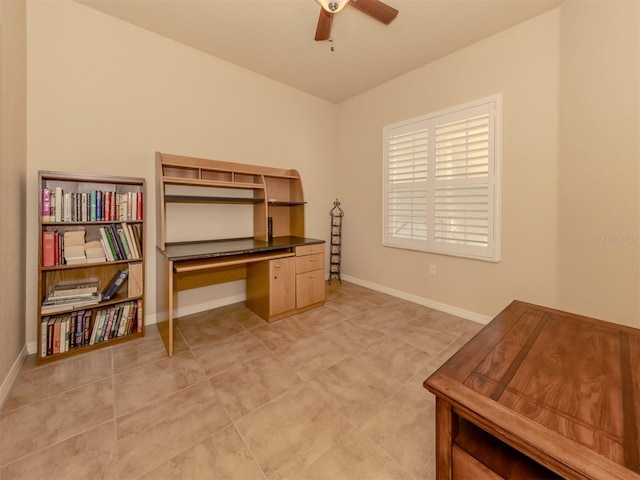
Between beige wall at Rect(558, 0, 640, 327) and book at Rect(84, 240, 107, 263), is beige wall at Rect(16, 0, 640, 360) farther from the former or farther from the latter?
book at Rect(84, 240, 107, 263)

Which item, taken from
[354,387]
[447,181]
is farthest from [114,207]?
[447,181]

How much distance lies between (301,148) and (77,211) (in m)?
2.60

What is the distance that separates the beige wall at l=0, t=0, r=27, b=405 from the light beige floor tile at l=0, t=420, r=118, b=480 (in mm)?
653

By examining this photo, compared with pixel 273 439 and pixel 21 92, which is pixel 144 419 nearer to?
pixel 273 439

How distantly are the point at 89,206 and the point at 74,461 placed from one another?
169 centimetres

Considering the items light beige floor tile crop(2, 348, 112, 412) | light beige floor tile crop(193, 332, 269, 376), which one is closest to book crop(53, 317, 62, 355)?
light beige floor tile crop(2, 348, 112, 412)

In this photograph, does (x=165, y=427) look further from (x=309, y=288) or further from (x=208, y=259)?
(x=309, y=288)

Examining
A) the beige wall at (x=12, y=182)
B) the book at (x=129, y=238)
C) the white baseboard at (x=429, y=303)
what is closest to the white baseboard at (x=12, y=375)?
the beige wall at (x=12, y=182)

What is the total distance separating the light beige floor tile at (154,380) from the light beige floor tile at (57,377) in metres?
0.21

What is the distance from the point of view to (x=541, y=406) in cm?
89

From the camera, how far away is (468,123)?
2740 millimetres

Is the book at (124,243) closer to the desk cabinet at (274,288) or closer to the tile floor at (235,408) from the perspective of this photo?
the tile floor at (235,408)

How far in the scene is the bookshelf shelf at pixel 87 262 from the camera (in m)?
1.99

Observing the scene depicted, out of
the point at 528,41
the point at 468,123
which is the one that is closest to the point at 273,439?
the point at 468,123
